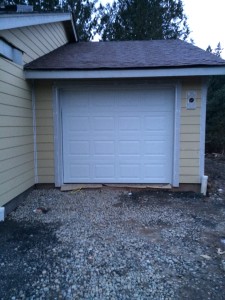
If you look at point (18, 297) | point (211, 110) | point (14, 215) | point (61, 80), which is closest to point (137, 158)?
point (61, 80)

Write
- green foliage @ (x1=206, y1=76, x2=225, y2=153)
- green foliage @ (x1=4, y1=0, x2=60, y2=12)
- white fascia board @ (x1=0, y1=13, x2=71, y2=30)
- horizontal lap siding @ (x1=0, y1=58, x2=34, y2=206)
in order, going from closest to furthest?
white fascia board @ (x1=0, y1=13, x2=71, y2=30) → horizontal lap siding @ (x1=0, y1=58, x2=34, y2=206) → green foliage @ (x1=206, y1=76, x2=225, y2=153) → green foliage @ (x1=4, y1=0, x2=60, y2=12)

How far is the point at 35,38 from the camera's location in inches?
201

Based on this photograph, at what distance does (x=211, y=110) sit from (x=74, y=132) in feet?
24.0

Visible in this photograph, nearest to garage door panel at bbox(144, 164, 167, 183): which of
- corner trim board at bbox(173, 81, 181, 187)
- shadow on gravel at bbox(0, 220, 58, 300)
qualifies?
corner trim board at bbox(173, 81, 181, 187)

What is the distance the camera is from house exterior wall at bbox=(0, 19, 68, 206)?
385 cm

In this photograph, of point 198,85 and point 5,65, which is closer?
point 5,65

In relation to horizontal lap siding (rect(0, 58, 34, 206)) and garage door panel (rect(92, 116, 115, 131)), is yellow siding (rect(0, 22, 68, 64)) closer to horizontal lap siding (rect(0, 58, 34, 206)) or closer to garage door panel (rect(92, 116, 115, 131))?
horizontal lap siding (rect(0, 58, 34, 206))

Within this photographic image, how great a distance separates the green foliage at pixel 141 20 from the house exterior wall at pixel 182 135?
11040mm

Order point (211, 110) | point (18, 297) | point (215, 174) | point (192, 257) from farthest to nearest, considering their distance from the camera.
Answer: point (211, 110), point (215, 174), point (192, 257), point (18, 297)

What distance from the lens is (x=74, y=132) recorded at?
5309 millimetres

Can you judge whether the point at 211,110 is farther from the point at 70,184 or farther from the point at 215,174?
the point at 70,184

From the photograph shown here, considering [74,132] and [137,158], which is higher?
[74,132]

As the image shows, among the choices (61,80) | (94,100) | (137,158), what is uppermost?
(61,80)

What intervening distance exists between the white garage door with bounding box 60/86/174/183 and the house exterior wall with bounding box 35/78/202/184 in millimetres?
253
